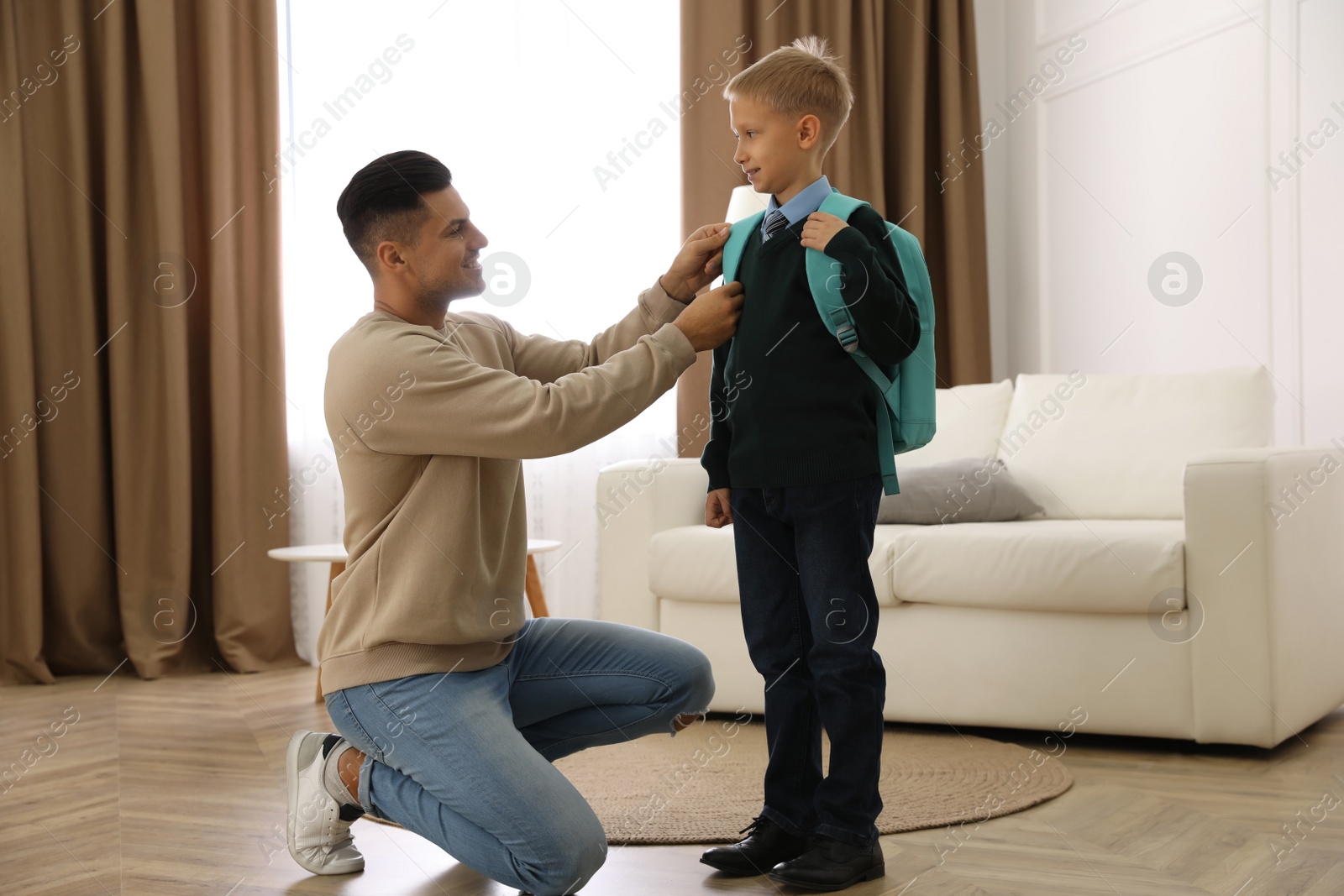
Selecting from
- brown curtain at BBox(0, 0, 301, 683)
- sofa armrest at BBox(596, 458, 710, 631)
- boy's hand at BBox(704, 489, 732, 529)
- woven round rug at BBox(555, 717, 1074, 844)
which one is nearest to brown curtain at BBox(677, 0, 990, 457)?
sofa armrest at BBox(596, 458, 710, 631)

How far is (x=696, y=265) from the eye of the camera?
1628 millimetres

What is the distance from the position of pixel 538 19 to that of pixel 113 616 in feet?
7.24

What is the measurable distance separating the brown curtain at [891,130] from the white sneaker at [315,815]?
210cm

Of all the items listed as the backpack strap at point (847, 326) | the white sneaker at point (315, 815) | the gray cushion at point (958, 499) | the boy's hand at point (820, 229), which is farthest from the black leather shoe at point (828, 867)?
the gray cushion at point (958, 499)

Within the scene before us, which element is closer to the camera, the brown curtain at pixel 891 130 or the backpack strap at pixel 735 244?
the backpack strap at pixel 735 244

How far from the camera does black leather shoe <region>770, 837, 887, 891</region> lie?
4.47ft

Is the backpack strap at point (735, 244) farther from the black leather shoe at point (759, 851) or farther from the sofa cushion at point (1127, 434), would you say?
the sofa cushion at point (1127, 434)

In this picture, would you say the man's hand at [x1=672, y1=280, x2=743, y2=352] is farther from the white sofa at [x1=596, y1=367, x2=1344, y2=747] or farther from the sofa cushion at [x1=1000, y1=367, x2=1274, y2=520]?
the sofa cushion at [x1=1000, y1=367, x2=1274, y2=520]

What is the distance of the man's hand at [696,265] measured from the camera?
5.26ft

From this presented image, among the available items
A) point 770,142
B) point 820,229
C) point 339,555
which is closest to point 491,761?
point 820,229

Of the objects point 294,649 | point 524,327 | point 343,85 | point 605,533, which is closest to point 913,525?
point 605,533

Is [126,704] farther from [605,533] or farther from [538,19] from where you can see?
[538,19]

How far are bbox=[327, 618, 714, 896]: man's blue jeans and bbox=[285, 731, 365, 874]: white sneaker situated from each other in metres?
0.08

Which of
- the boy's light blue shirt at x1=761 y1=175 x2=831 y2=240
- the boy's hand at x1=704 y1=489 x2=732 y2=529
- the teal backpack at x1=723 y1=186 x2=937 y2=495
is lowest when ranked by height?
the boy's hand at x1=704 y1=489 x2=732 y2=529
